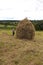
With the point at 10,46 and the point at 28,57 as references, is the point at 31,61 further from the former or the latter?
the point at 10,46

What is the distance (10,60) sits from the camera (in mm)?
14719

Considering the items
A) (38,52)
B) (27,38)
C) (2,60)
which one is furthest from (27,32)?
(2,60)

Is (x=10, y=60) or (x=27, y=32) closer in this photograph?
(x=10, y=60)

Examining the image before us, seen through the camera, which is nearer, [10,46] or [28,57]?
[28,57]

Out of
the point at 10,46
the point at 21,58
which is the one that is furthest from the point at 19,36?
the point at 21,58

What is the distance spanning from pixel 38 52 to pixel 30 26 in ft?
33.7

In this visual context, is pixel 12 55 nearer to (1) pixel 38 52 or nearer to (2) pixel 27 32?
(1) pixel 38 52

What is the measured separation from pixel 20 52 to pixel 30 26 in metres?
10.3

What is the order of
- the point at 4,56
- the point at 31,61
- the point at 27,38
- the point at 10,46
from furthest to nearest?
the point at 27,38 → the point at 10,46 → the point at 4,56 → the point at 31,61

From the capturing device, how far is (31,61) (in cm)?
1427

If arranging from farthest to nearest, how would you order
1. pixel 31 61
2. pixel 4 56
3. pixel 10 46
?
pixel 10 46 < pixel 4 56 < pixel 31 61

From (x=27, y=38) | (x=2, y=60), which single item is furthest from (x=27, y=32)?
(x=2, y=60)

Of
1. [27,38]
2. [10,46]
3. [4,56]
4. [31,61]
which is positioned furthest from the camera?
[27,38]

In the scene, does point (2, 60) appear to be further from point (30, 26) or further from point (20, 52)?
point (30, 26)
